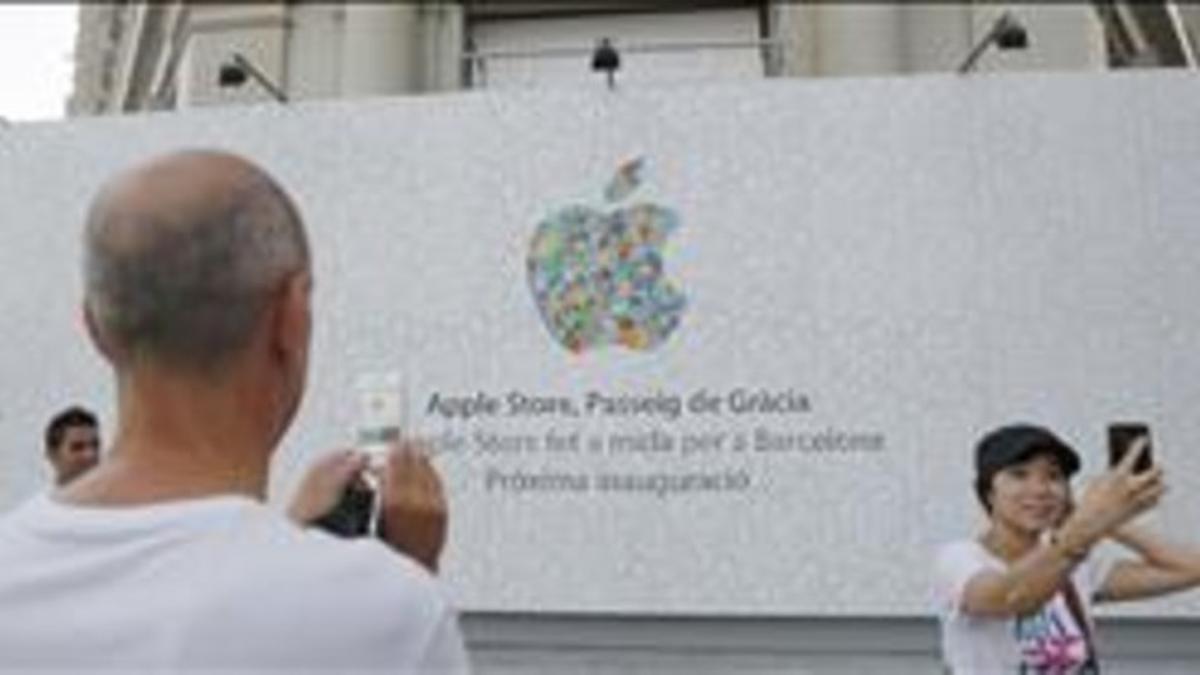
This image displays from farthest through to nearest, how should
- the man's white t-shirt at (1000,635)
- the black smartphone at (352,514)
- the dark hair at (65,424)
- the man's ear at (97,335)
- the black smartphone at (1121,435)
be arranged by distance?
1. the black smartphone at (1121,435)
2. the dark hair at (65,424)
3. the man's white t-shirt at (1000,635)
4. the black smartphone at (352,514)
5. the man's ear at (97,335)

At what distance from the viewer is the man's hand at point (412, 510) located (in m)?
1.40

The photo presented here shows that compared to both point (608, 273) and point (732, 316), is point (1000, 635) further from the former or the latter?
point (608, 273)

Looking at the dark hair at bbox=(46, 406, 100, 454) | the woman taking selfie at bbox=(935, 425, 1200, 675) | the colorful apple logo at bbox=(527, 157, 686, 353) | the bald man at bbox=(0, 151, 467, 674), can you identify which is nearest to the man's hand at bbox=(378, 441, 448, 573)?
the bald man at bbox=(0, 151, 467, 674)

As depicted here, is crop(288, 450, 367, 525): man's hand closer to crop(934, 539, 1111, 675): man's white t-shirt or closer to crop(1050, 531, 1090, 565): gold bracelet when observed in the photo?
crop(1050, 531, 1090, 565): gold bracelet

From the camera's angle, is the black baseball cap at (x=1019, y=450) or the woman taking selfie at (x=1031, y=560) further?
the black baseball cap at (x=1019, y=450)

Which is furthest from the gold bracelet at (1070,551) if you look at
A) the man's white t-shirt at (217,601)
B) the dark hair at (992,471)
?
the man's white t-shirt at (217,601)

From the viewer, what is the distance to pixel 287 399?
Result: 137 centimetres

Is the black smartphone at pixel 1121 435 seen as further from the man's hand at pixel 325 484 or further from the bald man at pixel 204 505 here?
the bald man at pixel 204 505

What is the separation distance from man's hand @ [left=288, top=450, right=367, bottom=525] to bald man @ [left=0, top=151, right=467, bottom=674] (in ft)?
0.54

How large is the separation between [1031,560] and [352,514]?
186 cm

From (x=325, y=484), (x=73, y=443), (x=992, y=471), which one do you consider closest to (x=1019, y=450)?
(x=992, y=471)

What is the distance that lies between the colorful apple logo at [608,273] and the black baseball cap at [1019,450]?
3.28 meters

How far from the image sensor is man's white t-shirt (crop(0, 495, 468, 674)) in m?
1.20

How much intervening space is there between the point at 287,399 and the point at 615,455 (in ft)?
17.1
